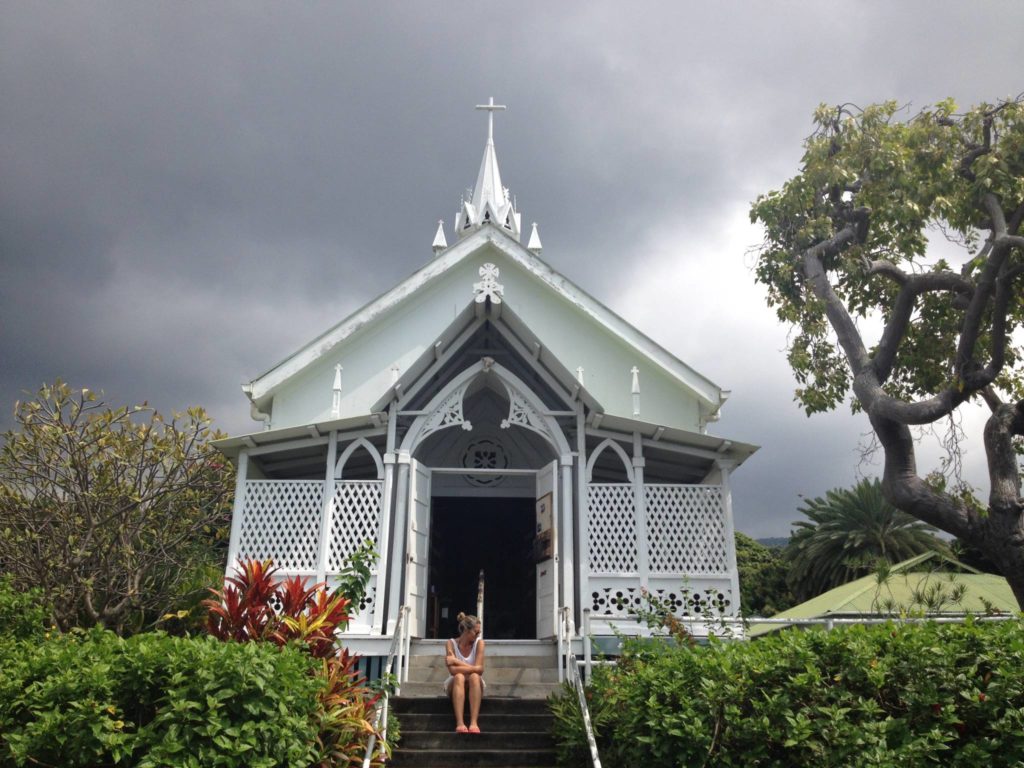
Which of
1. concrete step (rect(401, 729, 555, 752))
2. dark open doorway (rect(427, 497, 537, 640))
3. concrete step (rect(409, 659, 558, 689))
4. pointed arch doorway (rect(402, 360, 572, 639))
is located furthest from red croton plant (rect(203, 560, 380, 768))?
dark open doorway (rect(427, 497, 537, 640))

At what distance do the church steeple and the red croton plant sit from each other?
18.3 m

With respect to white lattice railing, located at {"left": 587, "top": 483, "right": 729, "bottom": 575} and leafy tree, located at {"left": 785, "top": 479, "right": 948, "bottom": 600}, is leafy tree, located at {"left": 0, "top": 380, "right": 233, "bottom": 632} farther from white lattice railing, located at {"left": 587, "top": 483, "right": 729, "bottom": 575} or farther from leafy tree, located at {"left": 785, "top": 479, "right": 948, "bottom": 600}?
leafy tree, located at {"left": 785, "top": 479, "right": 948, "bottom": 600}

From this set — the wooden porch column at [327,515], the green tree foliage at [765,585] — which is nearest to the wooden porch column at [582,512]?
the wooden porch column at [327,515]

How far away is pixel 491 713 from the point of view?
9.64m

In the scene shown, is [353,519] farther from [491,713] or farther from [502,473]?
[491,713]

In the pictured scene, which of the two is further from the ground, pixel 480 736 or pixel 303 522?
pixel 303 522

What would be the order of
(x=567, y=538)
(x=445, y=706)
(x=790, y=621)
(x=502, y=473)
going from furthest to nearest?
(x=502, y=473) → (x=567, y=538) → (x=445, y=706) → (x=790, y=621)

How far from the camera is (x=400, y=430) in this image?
40.5ft

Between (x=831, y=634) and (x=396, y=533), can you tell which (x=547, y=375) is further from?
(x=831, y=634)

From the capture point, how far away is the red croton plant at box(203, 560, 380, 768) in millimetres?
7461

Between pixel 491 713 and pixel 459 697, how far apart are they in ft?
2.01

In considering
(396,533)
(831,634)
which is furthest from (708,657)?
(396,533)

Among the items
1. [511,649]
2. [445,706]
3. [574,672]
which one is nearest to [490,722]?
[445,706]

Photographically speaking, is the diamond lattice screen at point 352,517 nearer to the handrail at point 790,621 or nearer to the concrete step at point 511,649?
the concrete step at point 511,649
